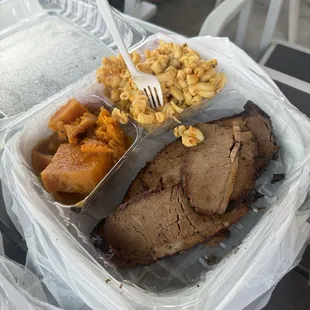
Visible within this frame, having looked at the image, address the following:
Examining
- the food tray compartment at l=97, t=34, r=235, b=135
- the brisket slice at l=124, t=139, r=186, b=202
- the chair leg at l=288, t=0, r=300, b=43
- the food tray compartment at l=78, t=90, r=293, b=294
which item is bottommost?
the chair leg at l=288, t=0, r=300, b=43

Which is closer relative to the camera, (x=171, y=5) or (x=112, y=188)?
(x=112, y=188)

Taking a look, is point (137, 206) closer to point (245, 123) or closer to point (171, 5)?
point (245, 123)

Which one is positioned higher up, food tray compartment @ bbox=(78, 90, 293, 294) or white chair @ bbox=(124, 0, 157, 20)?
white chair @ bbox=(124, 0, 157, 20)

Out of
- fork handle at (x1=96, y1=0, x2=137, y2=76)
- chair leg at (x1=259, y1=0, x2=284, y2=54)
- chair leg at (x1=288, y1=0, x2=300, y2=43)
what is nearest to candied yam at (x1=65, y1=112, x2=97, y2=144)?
fork handle at (x1=96, y1=0, x2=137, y2=76)

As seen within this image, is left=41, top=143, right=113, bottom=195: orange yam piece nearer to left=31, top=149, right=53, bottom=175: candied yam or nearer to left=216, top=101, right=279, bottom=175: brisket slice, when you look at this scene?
left=31, top=149, right=53, bottom=175: candied yam

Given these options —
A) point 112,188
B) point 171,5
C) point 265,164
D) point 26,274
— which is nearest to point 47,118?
point 112,188

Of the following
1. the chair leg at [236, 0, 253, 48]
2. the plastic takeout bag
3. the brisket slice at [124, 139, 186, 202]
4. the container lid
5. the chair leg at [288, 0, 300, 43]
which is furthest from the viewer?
the chair leg at [288, 0, 300, 43]

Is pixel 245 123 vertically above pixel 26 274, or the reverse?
pixel 245 123

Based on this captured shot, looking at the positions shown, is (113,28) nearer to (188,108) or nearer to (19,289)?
(188,108)
